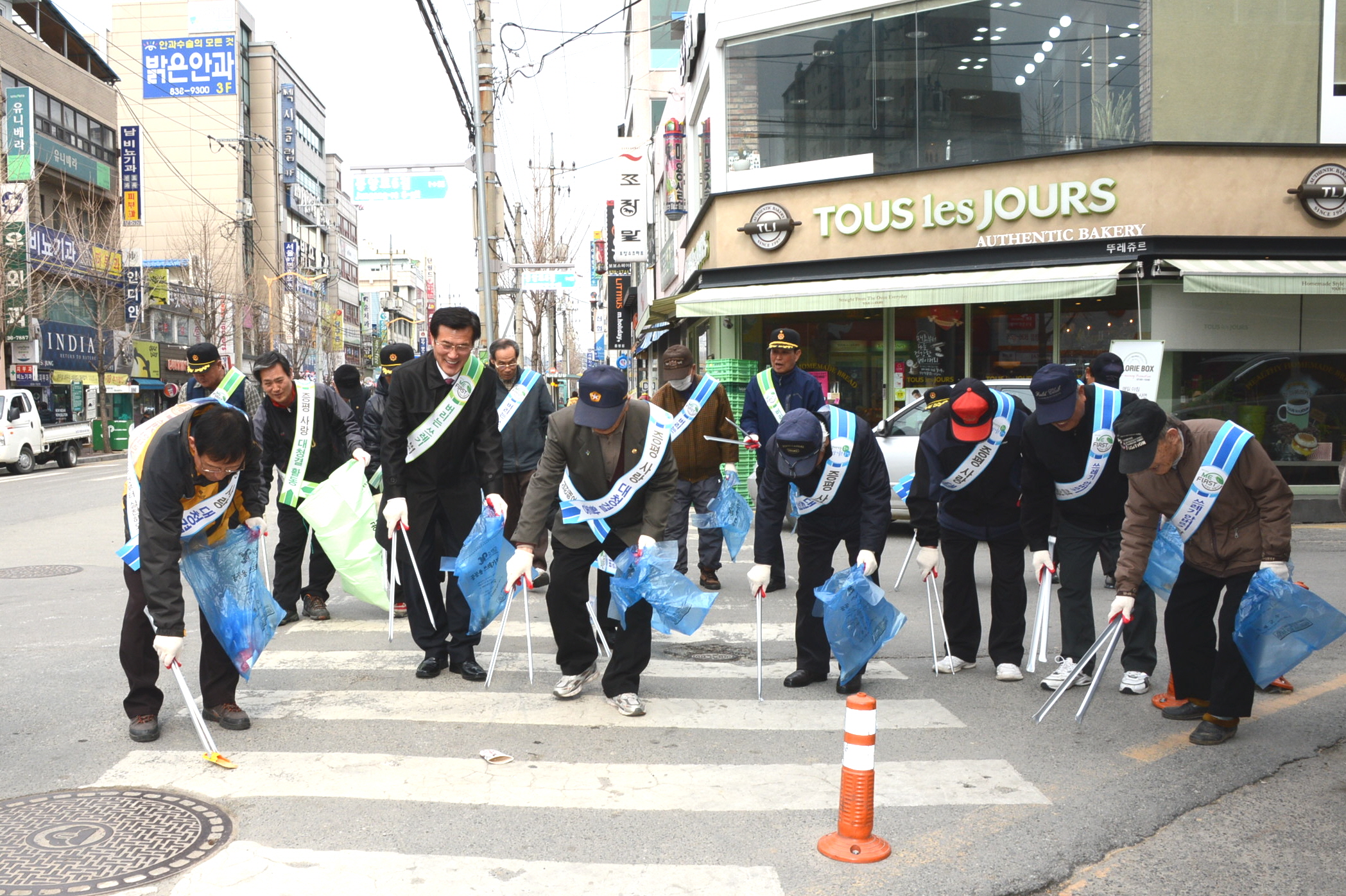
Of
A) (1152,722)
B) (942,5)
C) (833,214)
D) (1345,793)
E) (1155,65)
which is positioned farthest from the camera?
(833,214)

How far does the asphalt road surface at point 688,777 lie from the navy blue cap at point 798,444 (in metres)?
1.23

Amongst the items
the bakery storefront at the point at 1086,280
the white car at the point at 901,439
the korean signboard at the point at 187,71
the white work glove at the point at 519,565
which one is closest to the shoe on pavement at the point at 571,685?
the white work glove at the point at 519,565

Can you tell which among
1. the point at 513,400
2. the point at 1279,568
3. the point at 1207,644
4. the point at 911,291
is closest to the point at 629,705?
the point at 1207,644

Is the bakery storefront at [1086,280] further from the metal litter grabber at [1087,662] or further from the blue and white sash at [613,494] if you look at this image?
the metal litter grabber at [1087,662]

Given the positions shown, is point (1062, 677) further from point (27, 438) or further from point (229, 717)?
point (27, 438)

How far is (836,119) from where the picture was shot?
16734 millimetres

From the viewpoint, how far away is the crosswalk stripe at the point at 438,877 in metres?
3.41

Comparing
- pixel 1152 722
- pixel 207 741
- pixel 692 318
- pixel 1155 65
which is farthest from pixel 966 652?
pixel 692 318

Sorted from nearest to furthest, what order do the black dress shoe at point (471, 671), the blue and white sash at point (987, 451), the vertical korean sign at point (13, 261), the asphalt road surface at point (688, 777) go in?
the asphalt road surface at point (688, 777), the blue and white sash at point (987, 451), the black dress shoe at point (471, 671), the vertical korean sign at point (13, 261)

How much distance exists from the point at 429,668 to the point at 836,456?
2.59m

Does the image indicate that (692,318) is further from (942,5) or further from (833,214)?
(942,5)

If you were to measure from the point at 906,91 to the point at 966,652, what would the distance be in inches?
477

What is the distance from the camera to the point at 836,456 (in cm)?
560

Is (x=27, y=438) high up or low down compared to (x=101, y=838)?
up
